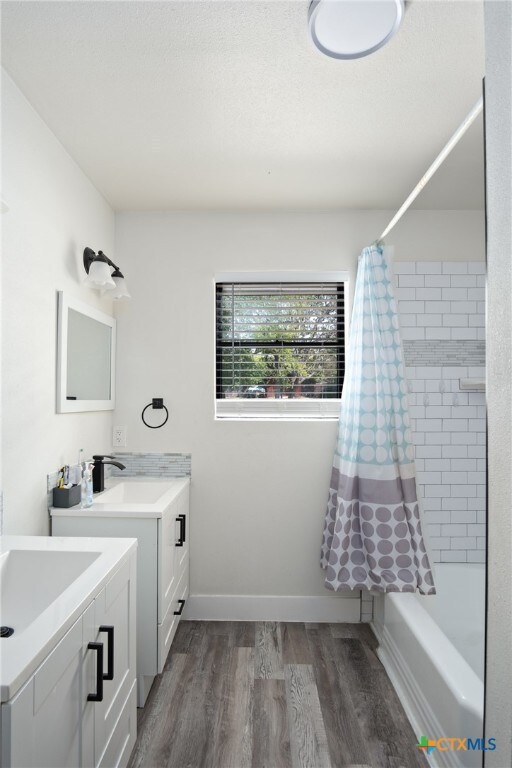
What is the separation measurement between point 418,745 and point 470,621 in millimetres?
866

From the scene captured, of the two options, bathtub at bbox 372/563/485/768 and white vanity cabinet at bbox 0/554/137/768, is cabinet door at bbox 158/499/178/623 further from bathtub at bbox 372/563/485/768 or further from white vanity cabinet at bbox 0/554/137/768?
bathtub at bbox 372/563/485/768

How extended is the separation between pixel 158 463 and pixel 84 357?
0.82 meters

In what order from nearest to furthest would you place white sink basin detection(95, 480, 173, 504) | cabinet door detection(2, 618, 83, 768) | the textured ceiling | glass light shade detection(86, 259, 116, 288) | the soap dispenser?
cabinet door detection(2, 618, 83, 768), the textured ceiling, the soap dispenser, glass light shade detection(86, 259, 116, 288), white sink basin detection(95, 480, 173, 504)

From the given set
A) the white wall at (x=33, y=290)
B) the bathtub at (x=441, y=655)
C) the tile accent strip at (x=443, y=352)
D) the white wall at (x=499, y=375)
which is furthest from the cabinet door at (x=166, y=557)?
the tile accent strip at (x=443, y=352)

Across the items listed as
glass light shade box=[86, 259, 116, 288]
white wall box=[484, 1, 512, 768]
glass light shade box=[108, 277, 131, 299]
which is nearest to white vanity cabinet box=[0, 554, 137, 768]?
white wall box=[484, 1, 512, 768]

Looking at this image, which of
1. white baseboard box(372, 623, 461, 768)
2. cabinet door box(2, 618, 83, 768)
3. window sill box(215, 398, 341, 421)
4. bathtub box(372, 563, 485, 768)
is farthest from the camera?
window sill box(215, 398, 341, 421)

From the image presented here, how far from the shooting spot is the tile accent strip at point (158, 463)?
2.79 m

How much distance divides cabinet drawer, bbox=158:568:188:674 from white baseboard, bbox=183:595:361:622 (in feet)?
0.76

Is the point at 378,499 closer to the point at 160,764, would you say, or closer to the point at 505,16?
the point at 160,764

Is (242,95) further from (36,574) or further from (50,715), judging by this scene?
(50,715)

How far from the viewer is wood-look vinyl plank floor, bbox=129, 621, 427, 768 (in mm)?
1727

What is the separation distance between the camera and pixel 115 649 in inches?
54.7

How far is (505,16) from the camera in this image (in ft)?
2.91

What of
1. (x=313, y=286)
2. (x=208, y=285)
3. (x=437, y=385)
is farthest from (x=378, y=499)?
(x=208, y=285)
